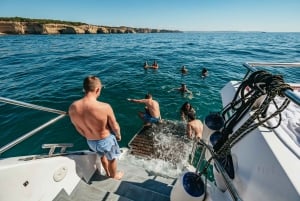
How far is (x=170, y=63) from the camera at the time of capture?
1877cm

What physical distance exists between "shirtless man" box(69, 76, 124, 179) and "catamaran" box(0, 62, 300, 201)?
1.04 feet

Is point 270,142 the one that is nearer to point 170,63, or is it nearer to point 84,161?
point 84,161

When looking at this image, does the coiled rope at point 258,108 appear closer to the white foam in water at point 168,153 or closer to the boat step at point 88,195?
the boat step at point 88,195

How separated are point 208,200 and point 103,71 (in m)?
14.6

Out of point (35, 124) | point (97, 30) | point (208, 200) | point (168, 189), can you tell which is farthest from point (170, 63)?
point (97, 30)

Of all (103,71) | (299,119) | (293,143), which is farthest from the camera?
(103,71)

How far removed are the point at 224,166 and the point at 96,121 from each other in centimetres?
195

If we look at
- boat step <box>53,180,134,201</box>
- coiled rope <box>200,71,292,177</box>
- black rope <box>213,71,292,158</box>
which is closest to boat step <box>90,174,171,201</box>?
boat step <box>53,180,134,201</box>

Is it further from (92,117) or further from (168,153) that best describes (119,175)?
(168,153)

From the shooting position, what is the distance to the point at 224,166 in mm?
2682

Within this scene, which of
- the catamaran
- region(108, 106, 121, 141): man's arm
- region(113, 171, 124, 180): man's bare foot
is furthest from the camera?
region(113, 171, 124, 180): man's bare foot

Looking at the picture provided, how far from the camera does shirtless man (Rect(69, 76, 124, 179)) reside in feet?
9.64

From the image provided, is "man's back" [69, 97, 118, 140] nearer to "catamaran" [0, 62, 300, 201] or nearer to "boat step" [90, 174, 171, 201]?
"catamaran" [0, 62, 300, 201]

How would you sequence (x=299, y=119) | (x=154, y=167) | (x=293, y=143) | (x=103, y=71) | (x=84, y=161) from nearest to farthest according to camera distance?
(x=293, y=143)
(x=299, y=119)
(x=84, y=161)
(x=154, y=167)
(x=103, y=71)
